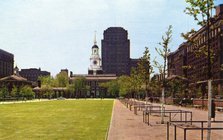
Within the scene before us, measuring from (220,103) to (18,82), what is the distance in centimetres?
14433

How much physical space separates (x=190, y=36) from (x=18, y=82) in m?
173

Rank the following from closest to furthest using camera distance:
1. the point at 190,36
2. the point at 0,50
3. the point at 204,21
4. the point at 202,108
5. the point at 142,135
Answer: the point at 204,21
the point at 190,36
the point at 142,135
the point at 202,108
the point at 0,50

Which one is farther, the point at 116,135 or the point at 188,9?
the point at 116,135

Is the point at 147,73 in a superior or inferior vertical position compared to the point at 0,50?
inferior

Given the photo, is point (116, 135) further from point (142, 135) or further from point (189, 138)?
point (189, 138)

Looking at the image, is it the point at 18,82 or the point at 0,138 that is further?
the point at 18,82

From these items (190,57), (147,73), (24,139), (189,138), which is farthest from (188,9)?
(190,57)

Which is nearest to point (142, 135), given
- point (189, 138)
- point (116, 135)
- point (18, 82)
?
point (116, 135)

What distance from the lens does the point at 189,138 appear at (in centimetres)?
1923

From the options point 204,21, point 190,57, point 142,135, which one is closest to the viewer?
point 204,21

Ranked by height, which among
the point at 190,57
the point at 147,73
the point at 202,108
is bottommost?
the point at 202,108

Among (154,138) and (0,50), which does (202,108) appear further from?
(0,50)

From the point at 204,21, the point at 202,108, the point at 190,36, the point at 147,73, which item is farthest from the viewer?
the point at 202,108

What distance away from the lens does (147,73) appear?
48.2 m
